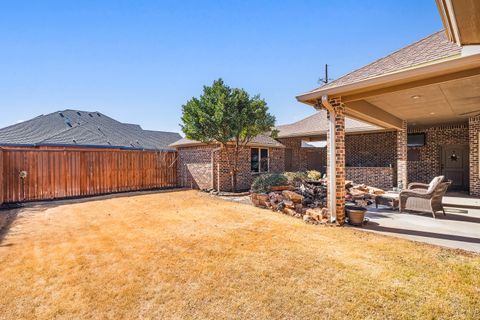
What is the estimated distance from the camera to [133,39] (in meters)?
9.43

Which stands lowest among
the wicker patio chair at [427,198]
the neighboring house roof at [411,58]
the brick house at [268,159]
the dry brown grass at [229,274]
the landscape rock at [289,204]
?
the dry brown grass at [229,274]

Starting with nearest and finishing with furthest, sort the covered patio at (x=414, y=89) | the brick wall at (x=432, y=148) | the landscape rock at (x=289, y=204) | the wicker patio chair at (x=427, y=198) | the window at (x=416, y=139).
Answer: the covered patio at (x=414, y=89)
the wicker patio chair at (x=427, y=198)
the landscape rock at (x=289, y=204)
the brick wall at (x=432, y=148)
the window at (x=416, y=139)

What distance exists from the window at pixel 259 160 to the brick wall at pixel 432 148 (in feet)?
→ 25.7

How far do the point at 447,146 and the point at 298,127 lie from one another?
26.1 ft

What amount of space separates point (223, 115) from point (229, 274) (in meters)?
7.63

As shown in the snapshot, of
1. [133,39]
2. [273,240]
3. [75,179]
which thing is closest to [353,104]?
[273,240]

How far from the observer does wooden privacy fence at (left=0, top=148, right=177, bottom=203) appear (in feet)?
29.7

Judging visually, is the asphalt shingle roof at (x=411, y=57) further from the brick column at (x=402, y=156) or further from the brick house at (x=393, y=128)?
the brick column at (x=402, y=156)

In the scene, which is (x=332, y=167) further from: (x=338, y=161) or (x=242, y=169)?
(x=242, y=169)

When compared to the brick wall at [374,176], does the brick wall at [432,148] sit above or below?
above

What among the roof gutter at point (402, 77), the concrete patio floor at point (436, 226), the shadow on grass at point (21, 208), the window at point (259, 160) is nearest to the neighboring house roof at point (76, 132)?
the shadow on grass at point (21, 208)

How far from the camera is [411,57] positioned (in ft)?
16.9

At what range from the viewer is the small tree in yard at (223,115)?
10.2 meters

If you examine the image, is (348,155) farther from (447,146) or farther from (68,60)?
(68,60)
